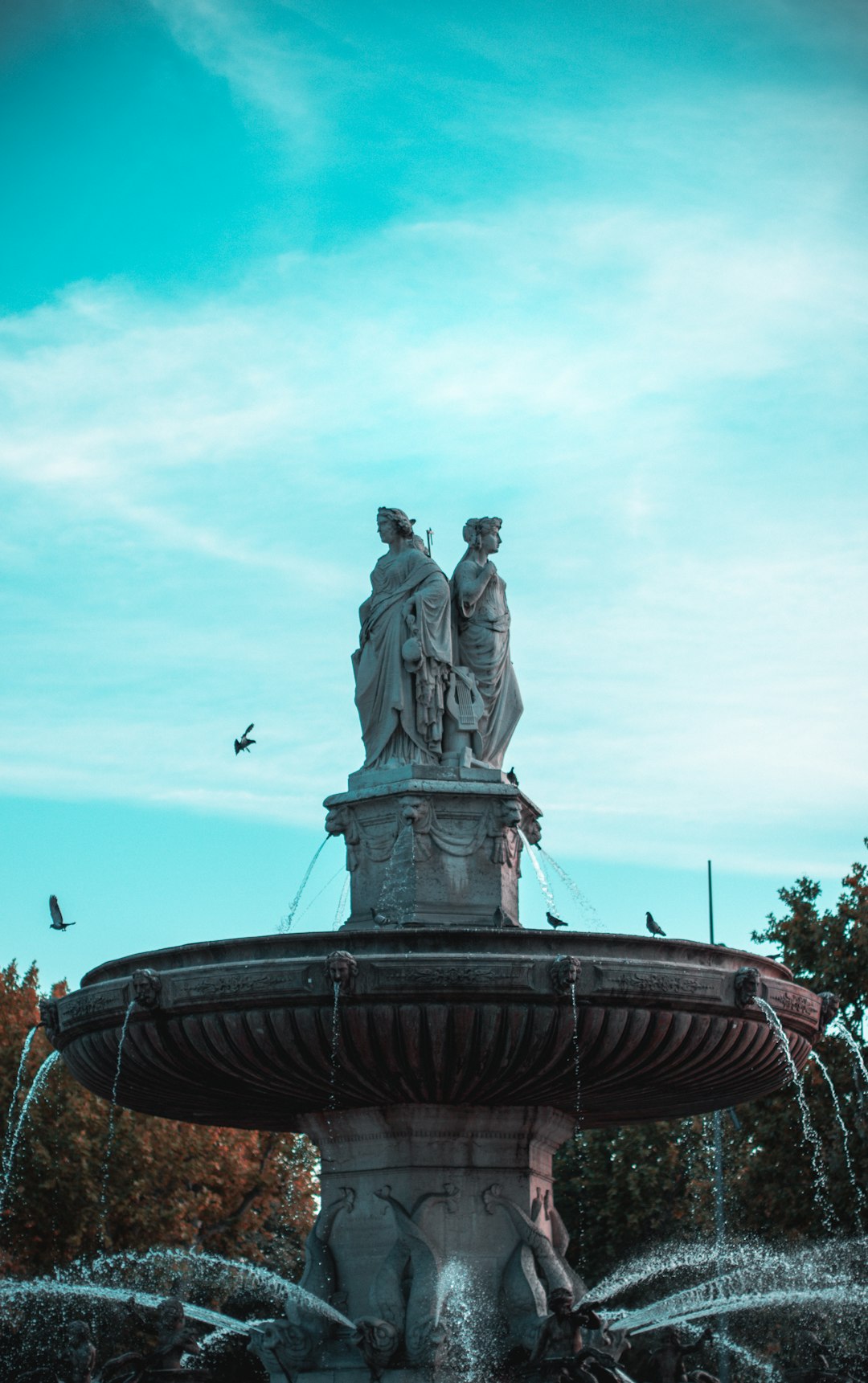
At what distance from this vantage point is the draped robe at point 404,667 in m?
13.7

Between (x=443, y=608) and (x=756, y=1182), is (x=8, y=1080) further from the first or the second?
(x=443, y=608)

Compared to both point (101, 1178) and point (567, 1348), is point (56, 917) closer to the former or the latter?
point (567, 1348)

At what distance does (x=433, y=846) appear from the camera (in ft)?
43.1

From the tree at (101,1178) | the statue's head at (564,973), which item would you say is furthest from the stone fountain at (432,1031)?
the tree at (101,1178)

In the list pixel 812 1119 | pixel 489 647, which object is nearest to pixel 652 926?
pixel 489 647

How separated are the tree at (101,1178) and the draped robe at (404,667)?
14626 mm

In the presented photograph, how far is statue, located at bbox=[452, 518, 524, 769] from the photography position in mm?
14023

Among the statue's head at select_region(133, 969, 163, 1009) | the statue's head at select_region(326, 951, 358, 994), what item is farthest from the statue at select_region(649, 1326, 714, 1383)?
the statue's head at select_region(133, 969, 163, 1009)

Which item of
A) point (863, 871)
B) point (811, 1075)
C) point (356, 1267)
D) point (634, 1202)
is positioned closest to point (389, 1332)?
point (356, 1267)

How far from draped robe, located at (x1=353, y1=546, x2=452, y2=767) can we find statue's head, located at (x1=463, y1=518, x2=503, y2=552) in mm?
472

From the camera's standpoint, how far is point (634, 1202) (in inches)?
1512

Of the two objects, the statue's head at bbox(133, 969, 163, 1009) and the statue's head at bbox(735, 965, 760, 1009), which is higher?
the statue's head at bbox(735, 965, 760, 1009)

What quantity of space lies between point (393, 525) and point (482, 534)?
69cm

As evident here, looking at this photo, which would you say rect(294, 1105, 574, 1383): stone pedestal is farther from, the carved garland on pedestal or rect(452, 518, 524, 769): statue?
rect(452, 518, 524, 769): statue
